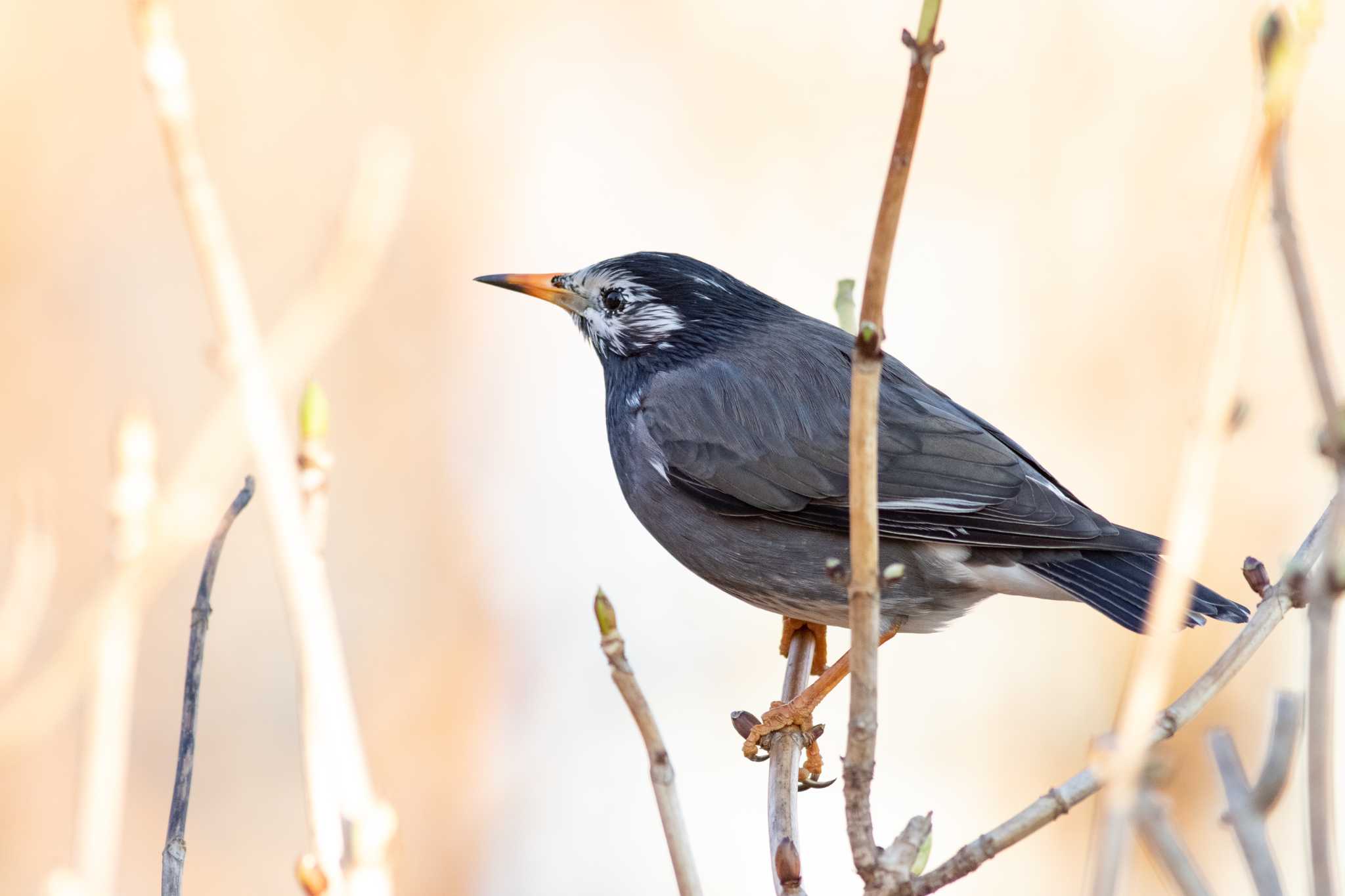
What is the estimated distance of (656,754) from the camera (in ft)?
6.74

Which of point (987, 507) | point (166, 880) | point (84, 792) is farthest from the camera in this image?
point (987, 507)

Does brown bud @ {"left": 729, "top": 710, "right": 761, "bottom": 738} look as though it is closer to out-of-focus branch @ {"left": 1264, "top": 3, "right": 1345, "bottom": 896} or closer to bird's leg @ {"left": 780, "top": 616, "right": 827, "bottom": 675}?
bird's leg @ {"left": 780, "top": 616, "right": 827, "bottom": 675}

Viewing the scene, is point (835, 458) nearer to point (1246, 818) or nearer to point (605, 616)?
point (605, 616)

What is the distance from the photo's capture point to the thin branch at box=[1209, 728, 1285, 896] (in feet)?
3.61

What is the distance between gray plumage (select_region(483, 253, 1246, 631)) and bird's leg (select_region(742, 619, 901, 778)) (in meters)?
0.16

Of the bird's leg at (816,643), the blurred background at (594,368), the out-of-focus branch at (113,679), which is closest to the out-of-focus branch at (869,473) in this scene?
the out-of-focus branch at (113,679)

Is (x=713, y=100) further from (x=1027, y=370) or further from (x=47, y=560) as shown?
(x=47, y=560)

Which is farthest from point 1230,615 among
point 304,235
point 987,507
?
point 304,235

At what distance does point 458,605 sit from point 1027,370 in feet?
10.4

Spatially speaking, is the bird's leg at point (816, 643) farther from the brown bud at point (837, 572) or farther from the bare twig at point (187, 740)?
the bare twig at point (187, 740)

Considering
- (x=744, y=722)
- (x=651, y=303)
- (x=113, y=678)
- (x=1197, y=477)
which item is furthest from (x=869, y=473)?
(x=651, y=303)

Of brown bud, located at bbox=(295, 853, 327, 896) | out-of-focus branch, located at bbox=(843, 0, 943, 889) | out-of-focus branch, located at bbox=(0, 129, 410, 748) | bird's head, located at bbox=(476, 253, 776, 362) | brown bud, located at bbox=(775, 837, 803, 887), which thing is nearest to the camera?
out-of-focus branch, located at bbox=(0, 129, 410, 748)

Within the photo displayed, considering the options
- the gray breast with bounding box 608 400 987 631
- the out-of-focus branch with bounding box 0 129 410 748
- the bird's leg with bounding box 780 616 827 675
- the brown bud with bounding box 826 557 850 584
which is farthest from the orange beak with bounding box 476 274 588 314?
the out-of-focus branch with bounding box 0 129 410 748

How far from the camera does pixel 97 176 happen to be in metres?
6.47
